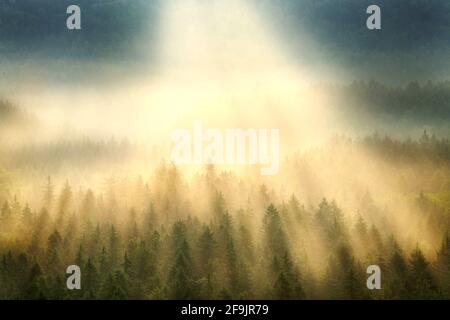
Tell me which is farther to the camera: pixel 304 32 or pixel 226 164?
pixel 304 32

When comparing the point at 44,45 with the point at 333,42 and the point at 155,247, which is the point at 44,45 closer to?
the point at 155,247

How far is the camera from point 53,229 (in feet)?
51.8

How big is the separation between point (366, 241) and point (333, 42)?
8.13m

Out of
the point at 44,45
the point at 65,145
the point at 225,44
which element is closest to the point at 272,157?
the point at 225,44

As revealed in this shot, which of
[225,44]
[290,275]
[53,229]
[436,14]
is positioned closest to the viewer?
[290,275]

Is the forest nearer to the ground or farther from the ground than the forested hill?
nearer to the ground

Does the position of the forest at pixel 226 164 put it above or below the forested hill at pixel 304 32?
below

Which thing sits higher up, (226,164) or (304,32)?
(304,32)

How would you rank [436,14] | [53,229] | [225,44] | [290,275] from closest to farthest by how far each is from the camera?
1. [290,275]
2. [53,229]
3. [436,14]
4. [225,44]

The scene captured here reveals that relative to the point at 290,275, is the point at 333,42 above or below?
above

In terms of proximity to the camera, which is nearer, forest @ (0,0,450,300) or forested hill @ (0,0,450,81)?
forest @ (0,0,450,300)

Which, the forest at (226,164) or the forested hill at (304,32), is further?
the forested hill at (304,32)

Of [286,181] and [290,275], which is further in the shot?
[286,181]

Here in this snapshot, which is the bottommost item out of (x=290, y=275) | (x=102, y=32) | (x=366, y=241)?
(x=290, y=275)
